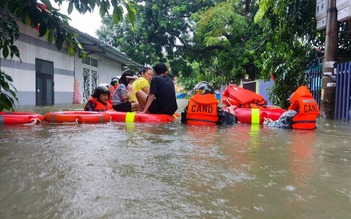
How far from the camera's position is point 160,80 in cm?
623

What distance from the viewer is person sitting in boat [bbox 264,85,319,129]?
5426 millimetres

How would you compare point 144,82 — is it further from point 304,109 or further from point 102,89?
point 304,109

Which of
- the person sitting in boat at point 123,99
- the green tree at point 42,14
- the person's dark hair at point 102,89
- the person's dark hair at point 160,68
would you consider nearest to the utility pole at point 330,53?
the person's dark hair at point 160,68

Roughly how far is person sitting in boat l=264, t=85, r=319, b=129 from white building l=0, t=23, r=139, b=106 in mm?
8754

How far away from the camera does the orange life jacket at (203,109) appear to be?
5867 millimetres

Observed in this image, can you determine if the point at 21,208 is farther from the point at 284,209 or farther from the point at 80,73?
the point at 80,73

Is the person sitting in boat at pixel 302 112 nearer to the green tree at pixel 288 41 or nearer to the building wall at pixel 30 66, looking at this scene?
the green tree at pixel 288 41

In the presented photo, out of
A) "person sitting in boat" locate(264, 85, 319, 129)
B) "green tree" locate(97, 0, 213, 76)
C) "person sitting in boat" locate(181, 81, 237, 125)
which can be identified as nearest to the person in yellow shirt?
"person sitting in boat" locate(181, 81, 237, 125)

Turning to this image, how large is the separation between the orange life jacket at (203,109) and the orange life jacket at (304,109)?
4.45 feet

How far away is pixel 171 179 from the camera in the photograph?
2.23m

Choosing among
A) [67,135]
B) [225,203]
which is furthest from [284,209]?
[67,135]

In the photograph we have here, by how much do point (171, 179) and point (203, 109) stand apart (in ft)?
12.4

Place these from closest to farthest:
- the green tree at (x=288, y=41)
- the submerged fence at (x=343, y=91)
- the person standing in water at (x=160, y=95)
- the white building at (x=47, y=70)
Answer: the person standing in water at (x=160, y=95) → the submerged fence at (x=343, y=91) → the green tree at (x=288, y=41) → the white building at (x=47, y=70)

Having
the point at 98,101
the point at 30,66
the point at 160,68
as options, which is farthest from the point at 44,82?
the point at 160,68
